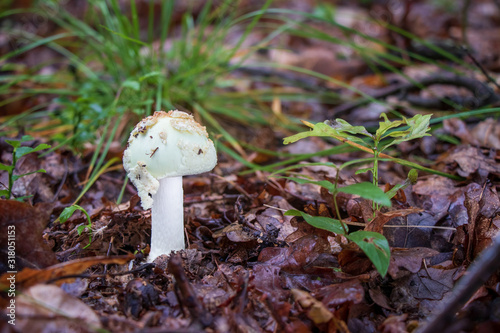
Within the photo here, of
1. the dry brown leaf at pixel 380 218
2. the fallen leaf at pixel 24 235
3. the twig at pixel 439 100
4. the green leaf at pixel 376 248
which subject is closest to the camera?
the green leaf at pixel 376 248

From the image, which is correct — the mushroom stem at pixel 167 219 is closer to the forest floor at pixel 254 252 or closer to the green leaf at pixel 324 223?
the forest floor at pixel 254 252

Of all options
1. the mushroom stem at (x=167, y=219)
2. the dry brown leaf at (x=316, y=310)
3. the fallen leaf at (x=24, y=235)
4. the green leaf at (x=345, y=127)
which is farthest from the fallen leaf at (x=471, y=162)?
the fallen leaf at (x=24, y=235)

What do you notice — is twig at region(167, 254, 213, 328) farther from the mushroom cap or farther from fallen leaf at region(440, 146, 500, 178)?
fallen leaf at region(440, 146, 500, 178)

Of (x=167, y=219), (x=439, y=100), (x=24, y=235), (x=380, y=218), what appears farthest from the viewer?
(x=439, y=100)

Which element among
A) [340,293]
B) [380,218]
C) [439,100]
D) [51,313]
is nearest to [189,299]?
[51,313]

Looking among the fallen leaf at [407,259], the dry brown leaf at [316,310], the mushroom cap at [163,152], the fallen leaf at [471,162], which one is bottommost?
the dry brown leaf at [316,310]

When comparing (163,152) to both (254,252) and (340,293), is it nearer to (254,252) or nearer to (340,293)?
(254,252)
